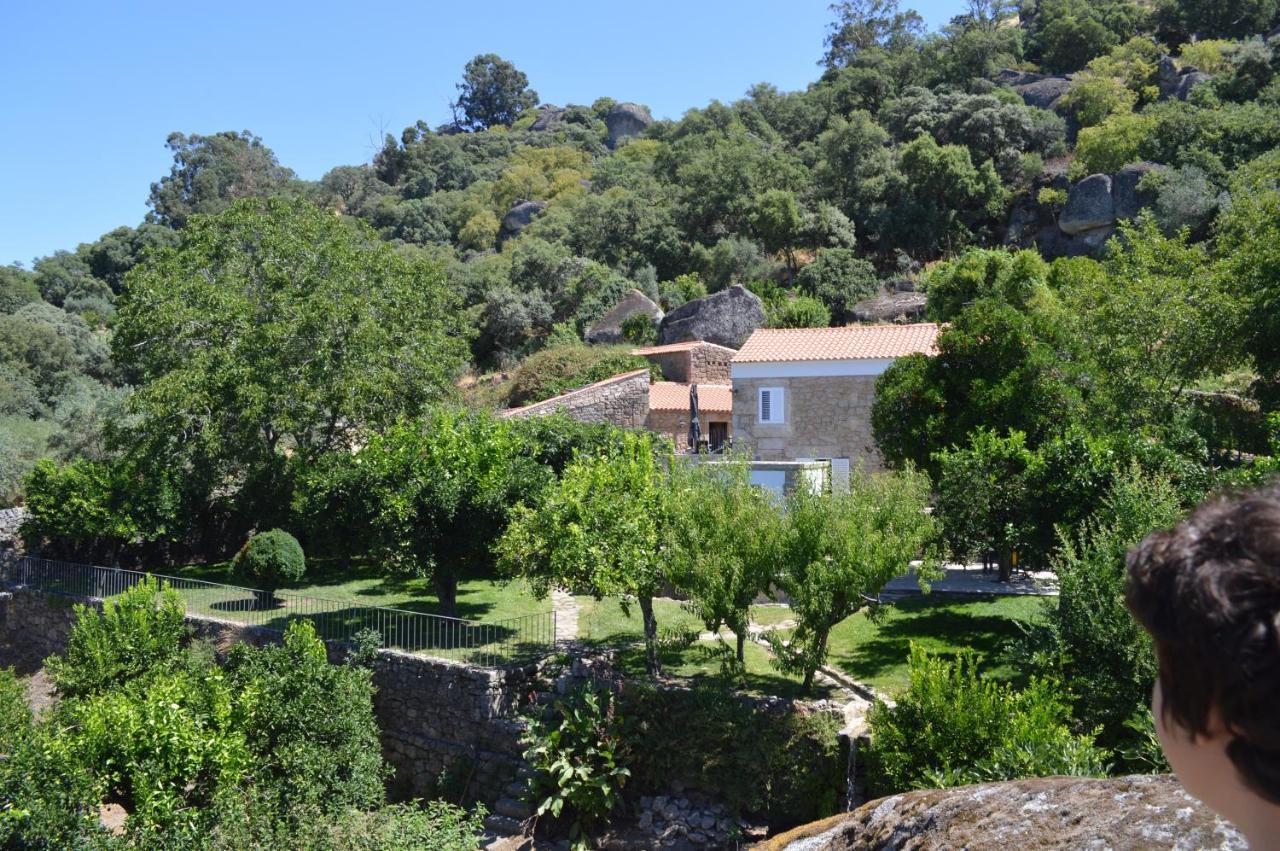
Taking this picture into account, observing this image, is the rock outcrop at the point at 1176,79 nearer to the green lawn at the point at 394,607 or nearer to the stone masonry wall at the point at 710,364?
the stone masonry wall at the point at 710,364

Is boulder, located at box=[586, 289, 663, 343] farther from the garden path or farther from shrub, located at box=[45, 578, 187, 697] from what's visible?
shrub, located at box=[45, 578, 187, 697]

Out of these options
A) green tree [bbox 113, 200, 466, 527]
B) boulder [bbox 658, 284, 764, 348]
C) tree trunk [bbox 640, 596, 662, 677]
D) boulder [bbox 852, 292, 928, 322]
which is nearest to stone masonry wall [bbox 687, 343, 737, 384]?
boulder [bbox 658, 284, 764, 348]

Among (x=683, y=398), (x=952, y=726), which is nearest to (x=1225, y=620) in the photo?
(x=952, y=726)

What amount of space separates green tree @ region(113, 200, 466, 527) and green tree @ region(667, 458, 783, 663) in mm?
11184

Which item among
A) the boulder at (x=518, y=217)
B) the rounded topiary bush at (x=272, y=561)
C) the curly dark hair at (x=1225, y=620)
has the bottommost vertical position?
the rounded topiary bush at (x=272, y=561)

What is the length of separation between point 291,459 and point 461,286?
84.5 feet

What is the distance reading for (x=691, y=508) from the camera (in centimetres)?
1531

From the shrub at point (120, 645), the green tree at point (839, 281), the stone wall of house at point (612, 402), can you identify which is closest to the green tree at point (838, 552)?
the shrub at point (120, 645)

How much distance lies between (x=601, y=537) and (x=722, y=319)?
23194 millimetres

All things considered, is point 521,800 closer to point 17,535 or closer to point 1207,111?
point 17,535

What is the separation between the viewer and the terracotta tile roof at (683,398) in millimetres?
31562

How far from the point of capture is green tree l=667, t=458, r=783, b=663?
14281mm

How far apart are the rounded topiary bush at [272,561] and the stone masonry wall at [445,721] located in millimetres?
2434

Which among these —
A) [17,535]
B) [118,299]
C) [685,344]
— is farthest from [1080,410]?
[17,535]
